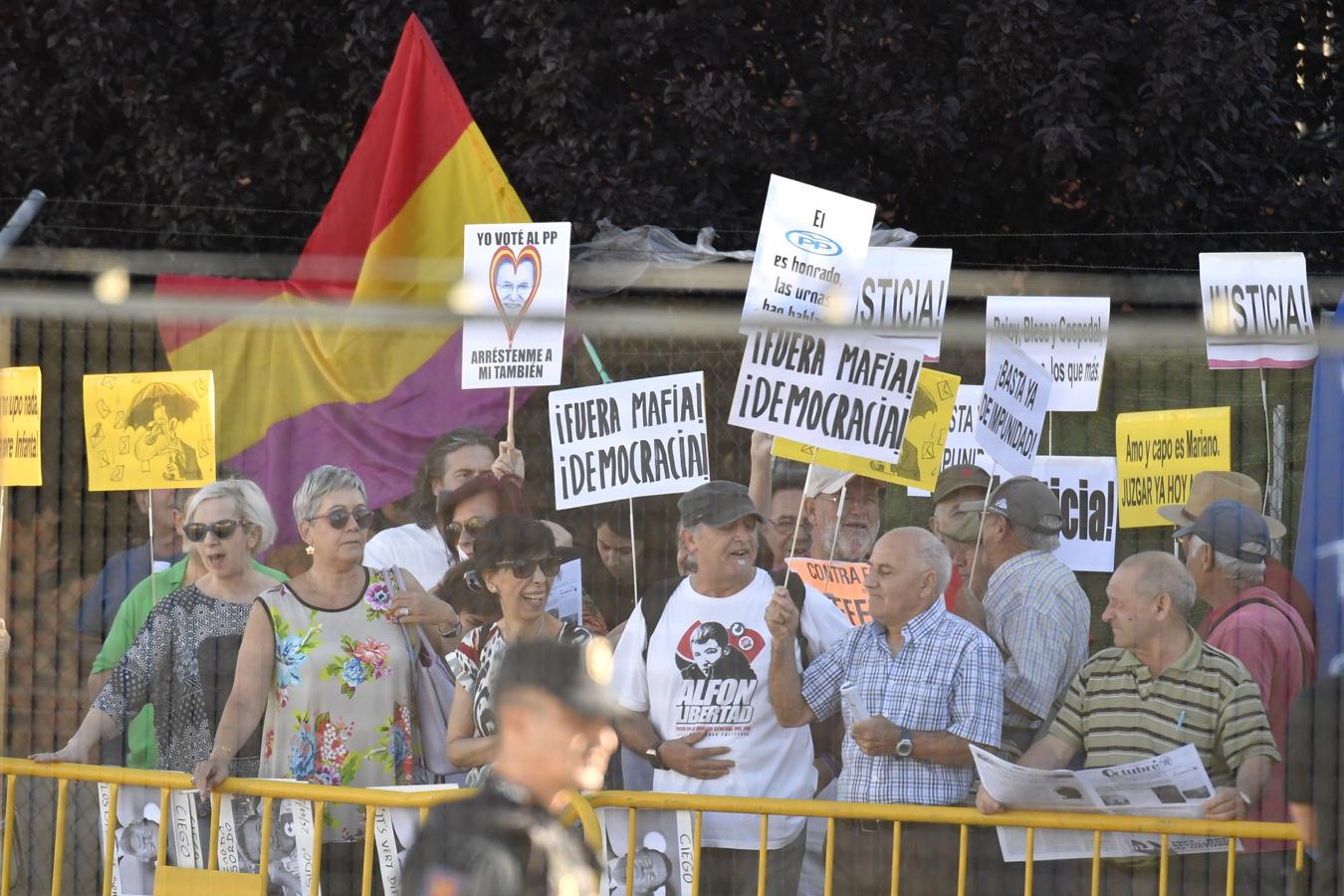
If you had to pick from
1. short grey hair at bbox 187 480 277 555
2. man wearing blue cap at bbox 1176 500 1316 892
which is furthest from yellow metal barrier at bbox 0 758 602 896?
man wearing blue cap at bbox 1176 500 1316 892

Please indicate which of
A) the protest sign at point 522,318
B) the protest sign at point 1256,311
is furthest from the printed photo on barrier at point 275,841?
the protest sign at point 1256,311

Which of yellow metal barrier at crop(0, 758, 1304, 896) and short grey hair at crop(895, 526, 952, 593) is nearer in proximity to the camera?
yellow metal barrier at crop(0, 758, 1304, 896)

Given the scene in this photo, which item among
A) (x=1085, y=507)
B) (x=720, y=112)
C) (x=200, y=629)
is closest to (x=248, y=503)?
(x=200, y=629)

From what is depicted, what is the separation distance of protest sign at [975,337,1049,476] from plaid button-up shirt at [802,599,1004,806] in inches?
20.7

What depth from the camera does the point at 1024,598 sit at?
4.98 m

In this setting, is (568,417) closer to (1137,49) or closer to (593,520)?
(593,520)

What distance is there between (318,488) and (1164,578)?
2438 millimetres

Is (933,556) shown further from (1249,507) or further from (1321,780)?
(1321,780)

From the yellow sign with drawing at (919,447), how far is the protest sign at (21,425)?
2.18m

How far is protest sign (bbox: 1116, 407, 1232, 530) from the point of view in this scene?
4.85 meters

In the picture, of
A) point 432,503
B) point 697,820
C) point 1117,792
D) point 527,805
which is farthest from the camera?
point 432,503

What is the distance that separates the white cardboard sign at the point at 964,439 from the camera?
495 centimetres

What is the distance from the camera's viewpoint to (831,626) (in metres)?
4.97

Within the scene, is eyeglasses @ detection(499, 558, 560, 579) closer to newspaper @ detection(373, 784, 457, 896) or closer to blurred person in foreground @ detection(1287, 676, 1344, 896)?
newspaper @ detection(373, 784, 457, 896)
